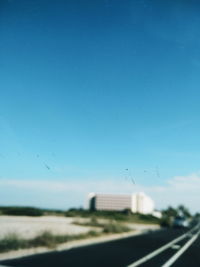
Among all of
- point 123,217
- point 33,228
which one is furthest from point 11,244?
point 123,217

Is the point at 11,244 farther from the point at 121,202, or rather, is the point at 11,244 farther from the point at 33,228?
the point at 121,202

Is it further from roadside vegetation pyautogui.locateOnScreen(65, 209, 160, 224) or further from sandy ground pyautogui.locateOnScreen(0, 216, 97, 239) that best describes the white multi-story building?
sandy ground pyautogui.locateOnScreen(0, 216, 97, 239)

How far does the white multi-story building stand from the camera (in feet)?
516

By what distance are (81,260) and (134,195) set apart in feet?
481

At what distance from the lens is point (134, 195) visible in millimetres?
158375

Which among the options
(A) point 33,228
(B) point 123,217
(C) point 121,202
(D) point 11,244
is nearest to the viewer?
(D) point 11,244

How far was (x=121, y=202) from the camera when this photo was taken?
158000mm

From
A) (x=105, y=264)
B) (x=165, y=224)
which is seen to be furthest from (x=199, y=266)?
(x=165, y=224)

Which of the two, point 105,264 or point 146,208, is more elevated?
point 146,208

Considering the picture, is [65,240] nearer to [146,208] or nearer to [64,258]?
[64,258]

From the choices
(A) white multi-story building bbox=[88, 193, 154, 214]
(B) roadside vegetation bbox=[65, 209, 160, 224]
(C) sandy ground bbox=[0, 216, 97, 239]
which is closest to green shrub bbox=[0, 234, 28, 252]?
(C) sandy ground bbox=[0, 216, 97, 239]

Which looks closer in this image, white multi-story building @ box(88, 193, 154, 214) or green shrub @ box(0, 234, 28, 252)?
green shrub @ box(0, 234, 28, 252)

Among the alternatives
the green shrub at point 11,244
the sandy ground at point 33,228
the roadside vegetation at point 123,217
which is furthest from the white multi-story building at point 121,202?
the green shrub at point 11,244

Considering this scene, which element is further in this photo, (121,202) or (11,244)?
(121,202)
